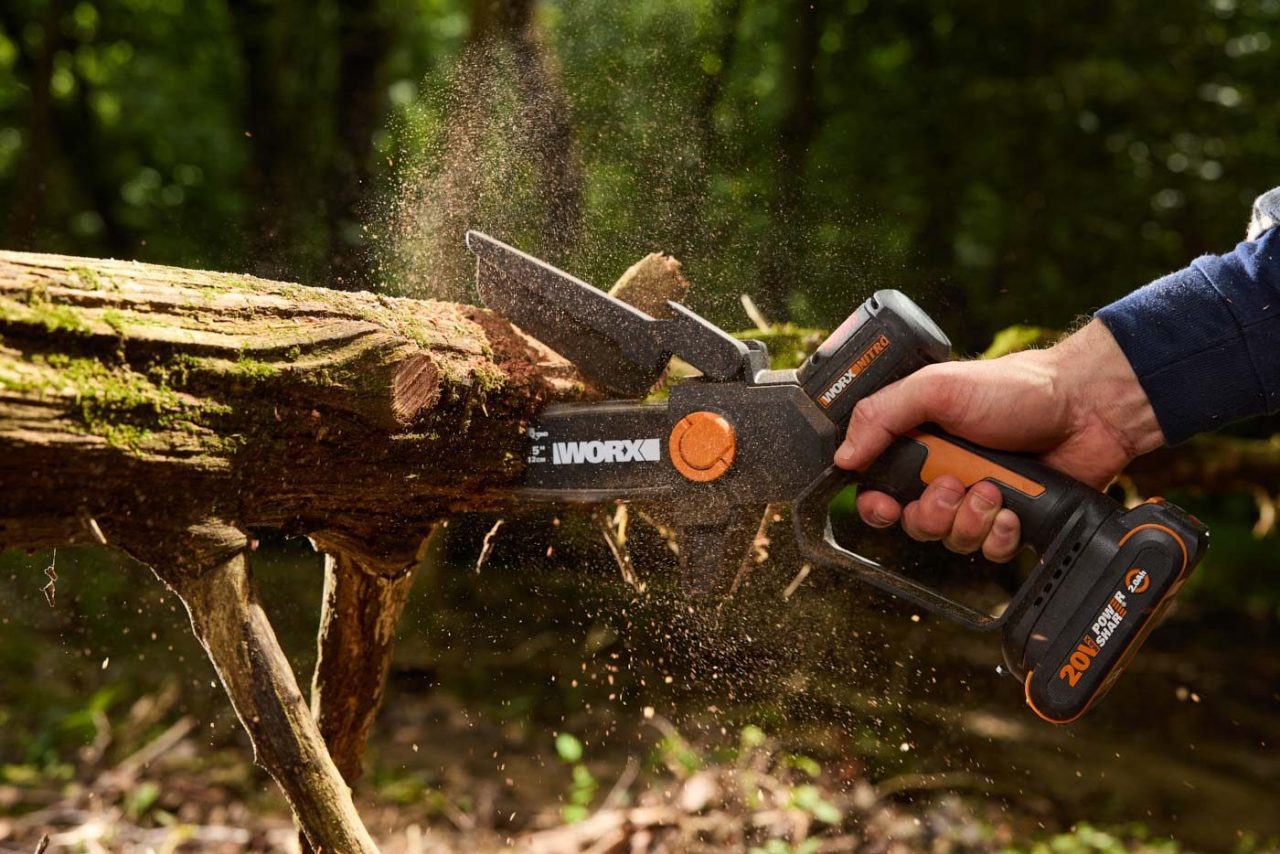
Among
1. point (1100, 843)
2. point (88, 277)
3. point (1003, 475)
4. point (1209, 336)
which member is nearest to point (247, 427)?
point (88, 277)

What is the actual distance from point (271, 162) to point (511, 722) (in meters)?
7.30

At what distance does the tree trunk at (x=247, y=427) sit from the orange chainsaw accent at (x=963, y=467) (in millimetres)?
792

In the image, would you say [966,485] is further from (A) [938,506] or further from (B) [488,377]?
(B) [488,377]

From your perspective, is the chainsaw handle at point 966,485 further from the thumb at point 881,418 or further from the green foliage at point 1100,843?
the green foliage at point 1100,843

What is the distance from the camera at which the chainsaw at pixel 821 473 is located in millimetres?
2018

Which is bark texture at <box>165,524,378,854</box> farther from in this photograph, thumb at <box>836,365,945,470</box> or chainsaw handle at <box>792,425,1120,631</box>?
thumb at <box>836,365,945,470</box>

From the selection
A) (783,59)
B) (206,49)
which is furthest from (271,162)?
(783,59)

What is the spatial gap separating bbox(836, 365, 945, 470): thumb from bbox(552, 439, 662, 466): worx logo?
0.38m

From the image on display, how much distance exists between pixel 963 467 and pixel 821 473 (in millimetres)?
318

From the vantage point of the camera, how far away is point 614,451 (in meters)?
2.06

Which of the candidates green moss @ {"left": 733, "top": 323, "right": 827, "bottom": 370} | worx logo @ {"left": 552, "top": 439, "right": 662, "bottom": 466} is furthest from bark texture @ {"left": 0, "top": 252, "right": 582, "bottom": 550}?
green moss @ {"left": 733, "top": 323, "right": 827, "bottom": 370}

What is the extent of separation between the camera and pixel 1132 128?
348 inches

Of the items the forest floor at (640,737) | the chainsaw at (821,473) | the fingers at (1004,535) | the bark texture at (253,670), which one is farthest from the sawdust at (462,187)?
the fingers at (1004,535)

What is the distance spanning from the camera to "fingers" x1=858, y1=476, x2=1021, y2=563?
2092 millimetres
